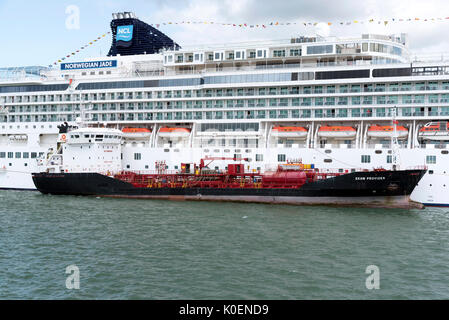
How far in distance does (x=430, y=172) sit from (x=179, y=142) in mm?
22400

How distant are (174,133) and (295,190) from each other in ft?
46.4

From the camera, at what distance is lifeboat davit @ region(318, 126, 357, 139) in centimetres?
3575

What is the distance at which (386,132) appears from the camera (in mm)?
34688

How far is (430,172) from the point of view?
104 ft

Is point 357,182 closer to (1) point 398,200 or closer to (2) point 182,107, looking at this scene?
(1) point 398,200

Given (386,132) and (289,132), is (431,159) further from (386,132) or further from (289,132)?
(289,132)

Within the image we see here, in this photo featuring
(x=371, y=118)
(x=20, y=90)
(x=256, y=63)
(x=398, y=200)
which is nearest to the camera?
(x=398, y=200)

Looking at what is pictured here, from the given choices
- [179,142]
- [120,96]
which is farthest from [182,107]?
[120,96]

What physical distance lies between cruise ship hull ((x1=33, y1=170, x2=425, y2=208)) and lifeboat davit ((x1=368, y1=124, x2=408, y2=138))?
5.26 m
